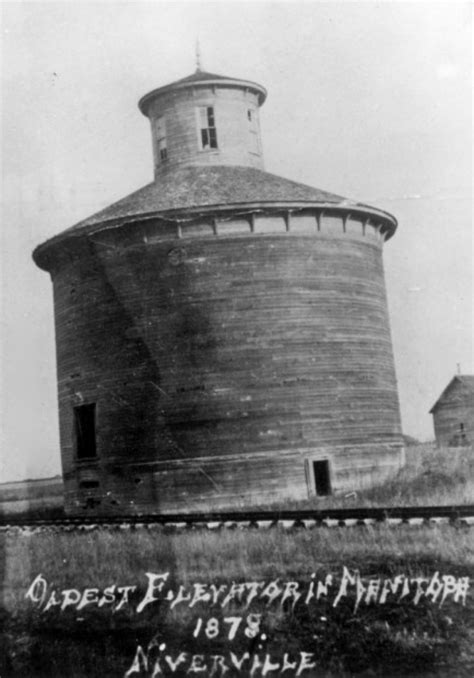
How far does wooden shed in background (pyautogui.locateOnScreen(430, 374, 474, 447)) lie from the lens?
54844 millimetres

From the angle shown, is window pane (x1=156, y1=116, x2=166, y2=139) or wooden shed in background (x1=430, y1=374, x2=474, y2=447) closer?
window pane (x1=156, y1=116, x2=166, y2=139)

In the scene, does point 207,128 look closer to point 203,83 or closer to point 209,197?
point 203,83

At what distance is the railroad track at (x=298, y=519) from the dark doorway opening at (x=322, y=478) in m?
4.65

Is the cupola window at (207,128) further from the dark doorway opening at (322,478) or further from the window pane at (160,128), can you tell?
the dark doorway opening at (322,478)

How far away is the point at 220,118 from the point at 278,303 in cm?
774

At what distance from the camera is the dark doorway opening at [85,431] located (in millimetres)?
23500

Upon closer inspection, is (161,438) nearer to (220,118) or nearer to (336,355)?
(336,355)

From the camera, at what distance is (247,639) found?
788cm

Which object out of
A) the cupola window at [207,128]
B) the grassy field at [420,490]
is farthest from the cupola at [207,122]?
the grassy field at [420,490]

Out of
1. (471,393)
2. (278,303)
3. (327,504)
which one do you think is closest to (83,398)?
(278,303)

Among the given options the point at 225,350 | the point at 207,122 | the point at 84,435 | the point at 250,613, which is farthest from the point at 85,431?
the point at 250,613

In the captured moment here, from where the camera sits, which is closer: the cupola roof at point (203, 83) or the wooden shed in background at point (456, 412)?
the cupola roof at point (203, 83)

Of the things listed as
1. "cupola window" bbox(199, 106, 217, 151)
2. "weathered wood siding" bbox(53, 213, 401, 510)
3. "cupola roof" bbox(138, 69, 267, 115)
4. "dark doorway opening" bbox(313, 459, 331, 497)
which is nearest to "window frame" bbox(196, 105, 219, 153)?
"cupola window" bbox(199, 106, 217, 151)

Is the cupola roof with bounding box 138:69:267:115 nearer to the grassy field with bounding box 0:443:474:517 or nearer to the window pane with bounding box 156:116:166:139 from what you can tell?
the window pane with bounding box 156:116:166:139
